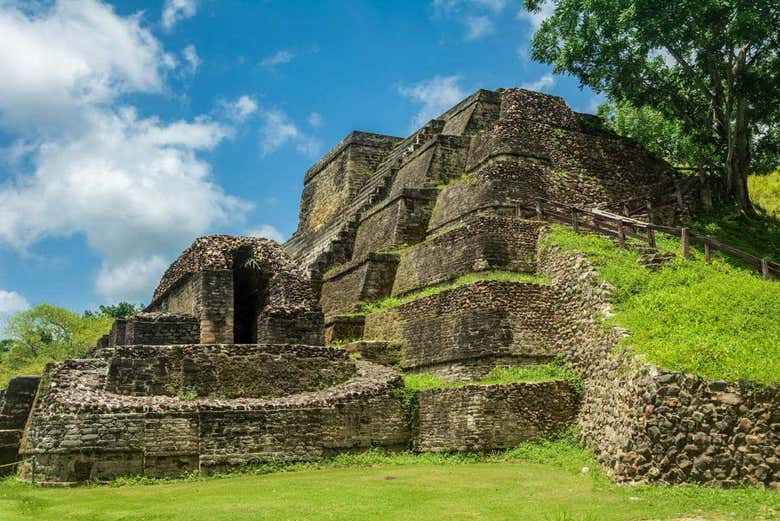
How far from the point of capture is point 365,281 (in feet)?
74.0

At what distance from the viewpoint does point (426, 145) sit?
26.0m

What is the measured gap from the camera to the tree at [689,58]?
70.1ft

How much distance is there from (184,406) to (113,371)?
7.00 ft

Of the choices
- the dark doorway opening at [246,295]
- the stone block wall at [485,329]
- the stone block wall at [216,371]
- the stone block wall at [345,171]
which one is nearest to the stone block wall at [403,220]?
the dark doorway opening at [246,295]

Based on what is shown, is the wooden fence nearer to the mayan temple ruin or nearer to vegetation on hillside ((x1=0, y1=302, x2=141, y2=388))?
the mayan temple ruin

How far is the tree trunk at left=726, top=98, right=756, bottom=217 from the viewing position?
23.8 meters

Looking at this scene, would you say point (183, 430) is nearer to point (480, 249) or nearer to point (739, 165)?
point (480, 249)

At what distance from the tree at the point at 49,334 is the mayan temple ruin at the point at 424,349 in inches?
973

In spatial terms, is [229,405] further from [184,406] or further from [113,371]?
[113,371]

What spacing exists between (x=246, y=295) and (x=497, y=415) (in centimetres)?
1131

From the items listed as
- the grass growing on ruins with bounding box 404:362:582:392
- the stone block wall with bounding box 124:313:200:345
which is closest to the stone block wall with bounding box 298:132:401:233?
the stone block wall with bounding box 124:313:200:345

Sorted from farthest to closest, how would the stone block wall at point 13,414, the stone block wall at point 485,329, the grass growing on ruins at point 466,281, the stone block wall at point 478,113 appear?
1. the stone block wall at point 478,113
2. the grass growing on ruins at point 466,281
3. the stone block wall at point 485,329
4. the stone block wall at point 13,414

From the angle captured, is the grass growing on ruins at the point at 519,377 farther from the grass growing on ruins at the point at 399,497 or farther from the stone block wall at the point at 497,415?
the grass growing on ruins at the point at 399,497

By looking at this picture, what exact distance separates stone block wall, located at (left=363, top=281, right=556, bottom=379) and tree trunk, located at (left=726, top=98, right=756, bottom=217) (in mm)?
9386
